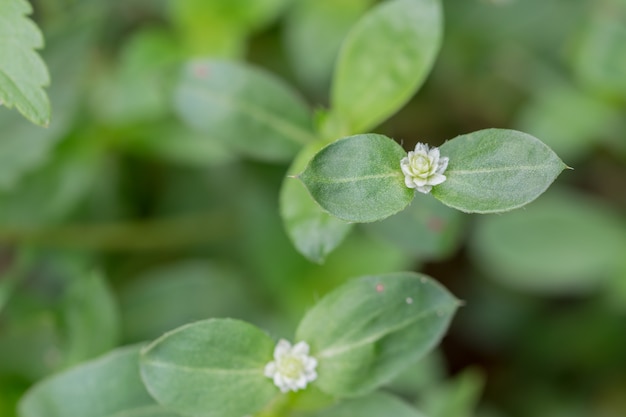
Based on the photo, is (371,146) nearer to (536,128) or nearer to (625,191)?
(536,128)

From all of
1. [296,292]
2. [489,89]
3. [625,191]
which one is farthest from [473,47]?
[296,292]

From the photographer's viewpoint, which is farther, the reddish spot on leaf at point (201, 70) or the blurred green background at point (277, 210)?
the blurred green background at point (277, 210)

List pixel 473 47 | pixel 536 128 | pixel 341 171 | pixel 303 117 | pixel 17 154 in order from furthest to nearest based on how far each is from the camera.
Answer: pixel 473 47 → pixel 536 128 → pixel 17 154 → pixel 303 117 → pixel 341 171

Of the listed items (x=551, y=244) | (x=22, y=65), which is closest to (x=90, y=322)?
(x=22, y=65)

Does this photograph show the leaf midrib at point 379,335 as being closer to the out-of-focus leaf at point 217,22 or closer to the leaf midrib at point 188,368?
the leaf midrib at point 188,368

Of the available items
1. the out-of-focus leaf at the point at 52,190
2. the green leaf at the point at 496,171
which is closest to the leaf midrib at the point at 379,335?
the green leaf at the point at 496,171

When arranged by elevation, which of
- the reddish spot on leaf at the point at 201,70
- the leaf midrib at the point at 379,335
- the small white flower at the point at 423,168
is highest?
the reddish spot on leaf at the point at 201,70
